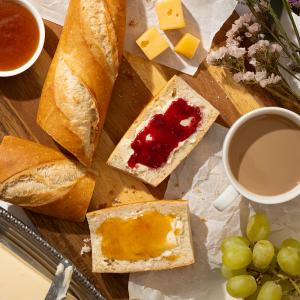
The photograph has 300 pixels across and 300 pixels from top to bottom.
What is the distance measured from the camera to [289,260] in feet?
6.37

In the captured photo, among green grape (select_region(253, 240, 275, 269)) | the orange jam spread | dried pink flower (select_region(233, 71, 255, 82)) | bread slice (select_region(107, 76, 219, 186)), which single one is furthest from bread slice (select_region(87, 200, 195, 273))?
dried pink flower (select_region(233, 71, 255, 82))

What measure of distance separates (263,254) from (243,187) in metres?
0.22

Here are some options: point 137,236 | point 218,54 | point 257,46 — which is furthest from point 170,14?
point 137,236

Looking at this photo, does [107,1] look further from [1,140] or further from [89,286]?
[89,286]

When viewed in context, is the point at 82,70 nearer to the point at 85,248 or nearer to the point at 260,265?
the point at 85,248

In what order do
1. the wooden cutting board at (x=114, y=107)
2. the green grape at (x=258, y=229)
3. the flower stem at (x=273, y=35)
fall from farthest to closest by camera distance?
the wooden cutting board at (x=114, y=107)
the green grape at (x=258, y=229)
the flower stem at (x=273, y=35)

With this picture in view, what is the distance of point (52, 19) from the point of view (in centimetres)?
213

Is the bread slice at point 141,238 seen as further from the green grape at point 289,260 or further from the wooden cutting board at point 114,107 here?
the green grape at point 289,260

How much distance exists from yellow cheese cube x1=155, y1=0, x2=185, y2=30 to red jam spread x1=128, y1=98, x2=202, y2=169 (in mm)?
250

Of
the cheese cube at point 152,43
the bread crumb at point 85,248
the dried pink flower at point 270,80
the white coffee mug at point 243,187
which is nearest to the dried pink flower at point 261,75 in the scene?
the dried pink flower at point 270,80

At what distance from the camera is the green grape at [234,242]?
2.00 meters

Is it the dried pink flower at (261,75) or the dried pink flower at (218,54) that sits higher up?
the dried pink flower at (218,54)

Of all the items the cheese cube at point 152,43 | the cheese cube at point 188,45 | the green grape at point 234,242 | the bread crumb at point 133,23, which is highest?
the bread crumb at point 133,23

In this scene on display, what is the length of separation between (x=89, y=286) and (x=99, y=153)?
45cm
